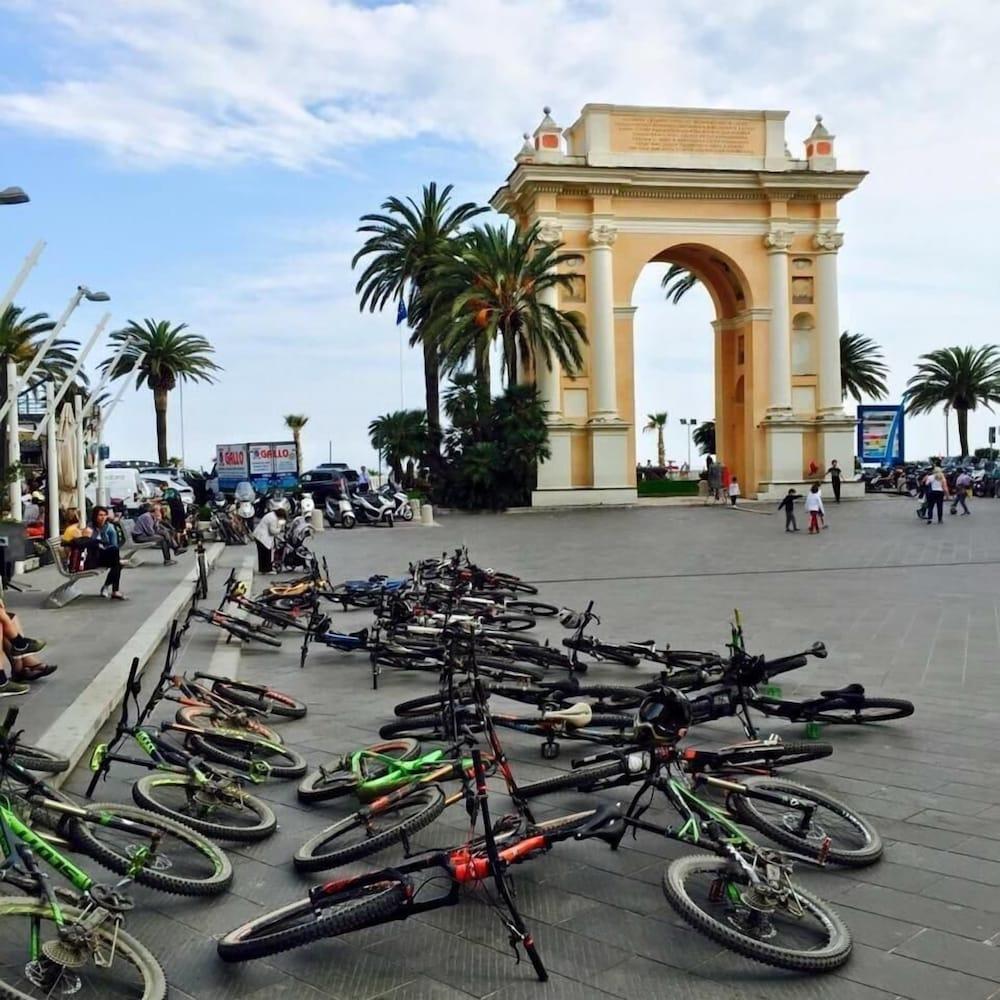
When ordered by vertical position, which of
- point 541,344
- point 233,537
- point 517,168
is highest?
point 517,168

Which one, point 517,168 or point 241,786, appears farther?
point 517,168

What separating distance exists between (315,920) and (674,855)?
185 centimetres

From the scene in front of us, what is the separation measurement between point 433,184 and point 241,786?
4244 centimetres

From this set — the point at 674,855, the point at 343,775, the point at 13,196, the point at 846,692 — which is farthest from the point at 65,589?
the point at 674,855

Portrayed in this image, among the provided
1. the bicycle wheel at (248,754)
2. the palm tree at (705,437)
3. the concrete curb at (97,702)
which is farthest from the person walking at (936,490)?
the palm tree at (705,437)

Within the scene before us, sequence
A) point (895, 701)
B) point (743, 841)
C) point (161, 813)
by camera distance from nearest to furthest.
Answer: point (743, 841) < point (161, 813) < point (895, 701)

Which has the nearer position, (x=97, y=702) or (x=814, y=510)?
(x=97, y=702)

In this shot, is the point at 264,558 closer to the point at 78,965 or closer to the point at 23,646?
the point at 23,646

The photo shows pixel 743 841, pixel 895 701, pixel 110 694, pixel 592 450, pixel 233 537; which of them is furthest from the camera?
pixel 592 450

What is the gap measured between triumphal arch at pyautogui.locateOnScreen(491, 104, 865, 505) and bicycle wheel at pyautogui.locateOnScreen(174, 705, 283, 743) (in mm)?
35290

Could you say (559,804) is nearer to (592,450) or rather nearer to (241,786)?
(241,786)

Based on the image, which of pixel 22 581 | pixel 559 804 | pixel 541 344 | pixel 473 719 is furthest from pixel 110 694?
pixel 541 344

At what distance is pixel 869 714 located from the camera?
7.38m

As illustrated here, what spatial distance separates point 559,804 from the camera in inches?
224
